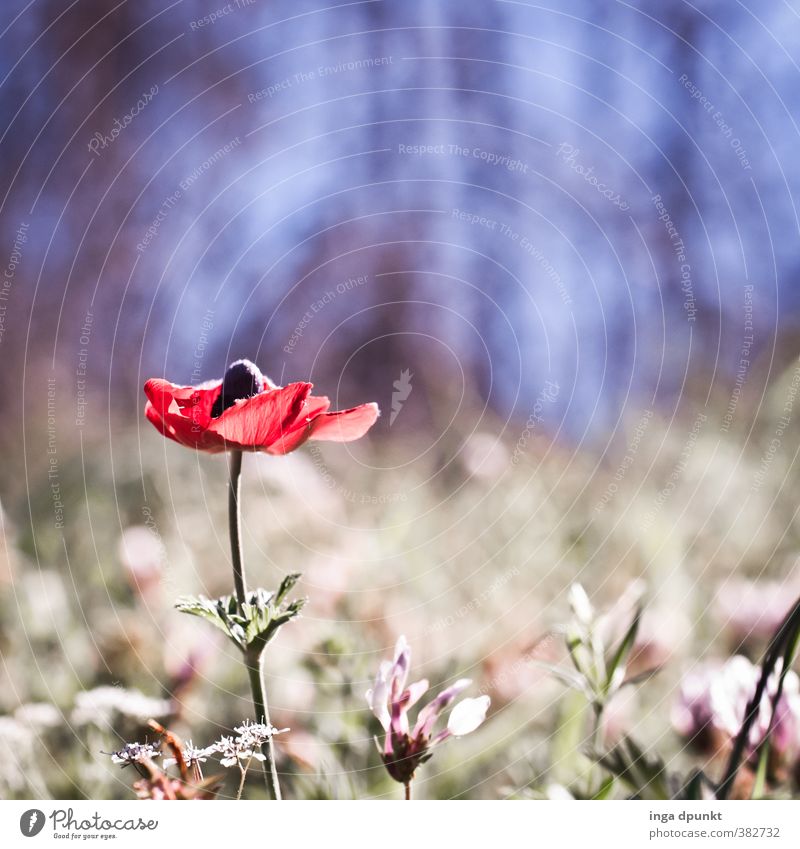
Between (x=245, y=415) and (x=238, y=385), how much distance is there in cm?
4

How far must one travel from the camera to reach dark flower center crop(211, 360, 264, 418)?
1.27ft

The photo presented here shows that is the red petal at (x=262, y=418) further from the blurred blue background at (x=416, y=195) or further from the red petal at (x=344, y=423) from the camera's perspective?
the blurred blue background at (x=416, y=195)

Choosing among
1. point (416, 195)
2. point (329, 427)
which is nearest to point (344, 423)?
point (329, 427)

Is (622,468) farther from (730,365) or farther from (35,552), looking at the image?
(35,552)

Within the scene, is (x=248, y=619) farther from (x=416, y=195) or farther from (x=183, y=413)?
(x=416, y=195)

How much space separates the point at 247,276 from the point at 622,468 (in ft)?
1.34

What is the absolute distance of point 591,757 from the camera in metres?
0.42

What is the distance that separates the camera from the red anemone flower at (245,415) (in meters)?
0.36

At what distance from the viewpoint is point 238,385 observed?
39 cm

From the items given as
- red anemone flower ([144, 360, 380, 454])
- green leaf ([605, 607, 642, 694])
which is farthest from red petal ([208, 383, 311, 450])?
green leaf ([605, 607, 642, 694])

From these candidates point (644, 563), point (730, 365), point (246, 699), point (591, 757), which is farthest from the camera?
point (730, 365)

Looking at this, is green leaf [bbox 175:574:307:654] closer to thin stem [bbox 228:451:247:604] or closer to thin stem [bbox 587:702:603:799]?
thin stem [bbox 228:451:247:604]

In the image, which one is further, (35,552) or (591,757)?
(35,552)
